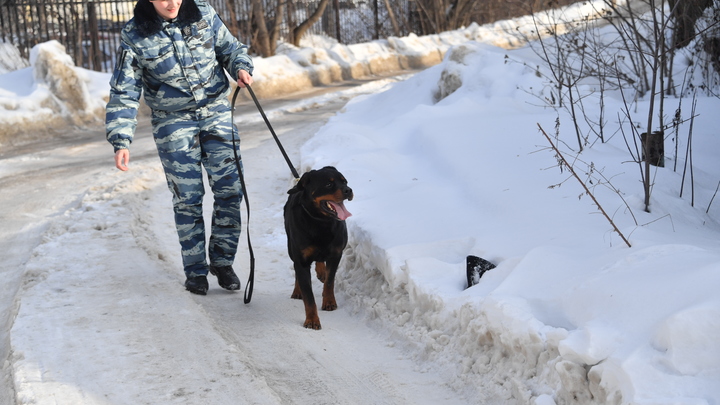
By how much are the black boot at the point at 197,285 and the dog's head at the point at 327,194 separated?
100 cm

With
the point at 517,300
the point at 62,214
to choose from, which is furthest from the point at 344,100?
the point at 517,300

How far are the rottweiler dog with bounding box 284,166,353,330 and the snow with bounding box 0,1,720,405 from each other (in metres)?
0.29

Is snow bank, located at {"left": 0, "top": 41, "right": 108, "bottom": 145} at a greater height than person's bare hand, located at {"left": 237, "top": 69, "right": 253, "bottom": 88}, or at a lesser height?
lesser

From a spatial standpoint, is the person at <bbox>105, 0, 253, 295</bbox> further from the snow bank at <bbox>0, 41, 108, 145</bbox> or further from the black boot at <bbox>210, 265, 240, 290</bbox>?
the snow bank at <bbox>0, 41, 108, 145</bbox>

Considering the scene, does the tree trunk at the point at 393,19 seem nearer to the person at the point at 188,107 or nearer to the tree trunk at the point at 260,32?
the tree trunk at the point at 260,32

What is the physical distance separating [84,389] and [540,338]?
203cm

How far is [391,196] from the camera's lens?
6004 mm

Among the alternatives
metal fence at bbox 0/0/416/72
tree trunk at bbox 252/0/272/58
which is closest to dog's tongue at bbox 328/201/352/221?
metal fence at bbox 0/0/416/72

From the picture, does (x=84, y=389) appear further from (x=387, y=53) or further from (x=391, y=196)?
(x=387, y=53)

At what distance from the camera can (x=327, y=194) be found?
4219 millimetres

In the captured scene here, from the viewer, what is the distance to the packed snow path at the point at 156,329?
3510 mm

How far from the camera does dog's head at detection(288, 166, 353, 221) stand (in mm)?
4215

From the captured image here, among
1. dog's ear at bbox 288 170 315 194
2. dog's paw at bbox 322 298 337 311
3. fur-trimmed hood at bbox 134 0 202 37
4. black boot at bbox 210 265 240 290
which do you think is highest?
fur-trimmed hood at bbox 134 0 202 37

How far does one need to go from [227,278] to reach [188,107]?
3.76 ft
